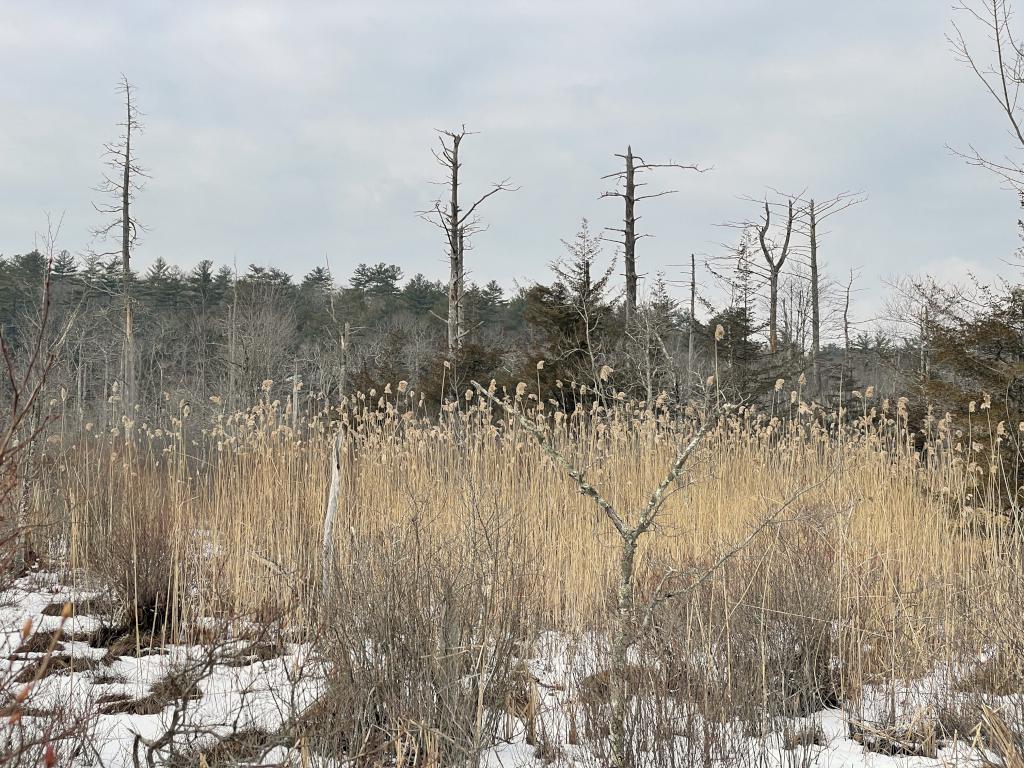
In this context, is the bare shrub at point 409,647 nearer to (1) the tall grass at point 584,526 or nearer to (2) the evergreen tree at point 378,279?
(1) the tall grass at point 584,526

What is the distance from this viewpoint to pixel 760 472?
5816 millimetres

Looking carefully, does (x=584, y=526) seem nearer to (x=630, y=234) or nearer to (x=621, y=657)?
(x=621, y=657)

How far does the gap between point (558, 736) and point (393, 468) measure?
2840 millimetres

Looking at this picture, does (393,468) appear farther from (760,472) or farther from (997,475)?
(997,475)

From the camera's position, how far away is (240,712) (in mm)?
2877

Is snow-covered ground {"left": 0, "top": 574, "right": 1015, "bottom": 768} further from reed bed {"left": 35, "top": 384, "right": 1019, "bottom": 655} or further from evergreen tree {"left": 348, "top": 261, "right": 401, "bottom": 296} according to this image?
evergreen tree {"left": 348, "top": 261, "right": 401, "bottom": 296}

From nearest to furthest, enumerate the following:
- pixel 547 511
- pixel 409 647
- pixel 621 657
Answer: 1. pixel 621 657
2. pixel 409 647
3. pixel 547 511

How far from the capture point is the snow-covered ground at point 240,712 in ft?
8.50

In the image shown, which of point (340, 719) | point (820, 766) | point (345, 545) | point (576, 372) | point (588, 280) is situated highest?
point (588, 280)

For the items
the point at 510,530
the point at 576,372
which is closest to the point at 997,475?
the point at 510,530

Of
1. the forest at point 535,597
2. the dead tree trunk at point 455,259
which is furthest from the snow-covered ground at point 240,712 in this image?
the dead tree trunk at point 455,259

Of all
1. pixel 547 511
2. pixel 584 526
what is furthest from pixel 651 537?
pixel 547 511

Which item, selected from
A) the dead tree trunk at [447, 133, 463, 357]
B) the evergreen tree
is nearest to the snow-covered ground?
the dead tree trunk at [447, 133, 463, 357]

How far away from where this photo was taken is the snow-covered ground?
8.50ft
